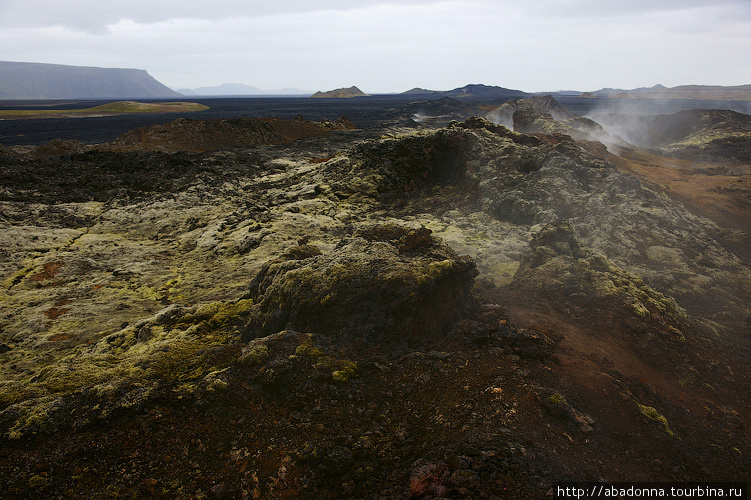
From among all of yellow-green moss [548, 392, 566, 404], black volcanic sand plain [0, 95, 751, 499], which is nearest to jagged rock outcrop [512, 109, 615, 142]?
black volcanic sand plain [0, 95, 751, 499]

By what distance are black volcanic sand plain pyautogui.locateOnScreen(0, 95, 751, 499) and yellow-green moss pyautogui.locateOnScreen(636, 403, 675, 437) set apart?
3 cm

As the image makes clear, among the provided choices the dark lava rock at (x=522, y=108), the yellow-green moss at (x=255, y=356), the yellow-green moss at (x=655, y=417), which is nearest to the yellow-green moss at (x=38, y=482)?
the yellow-green moss at (x=255, y=356)

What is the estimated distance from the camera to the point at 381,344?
891 centimetres

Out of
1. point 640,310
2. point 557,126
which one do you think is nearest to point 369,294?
point 640,310

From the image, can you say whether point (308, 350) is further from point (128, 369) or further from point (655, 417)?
point (655, 417)

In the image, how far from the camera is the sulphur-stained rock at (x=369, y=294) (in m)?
9.23

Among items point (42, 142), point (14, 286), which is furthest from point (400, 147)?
point (42, 142)

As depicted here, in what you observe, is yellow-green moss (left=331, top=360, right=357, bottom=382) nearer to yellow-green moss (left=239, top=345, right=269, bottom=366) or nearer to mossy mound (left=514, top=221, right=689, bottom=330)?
yellow-green moss (left=239, top=345, right=269, bottom=366)

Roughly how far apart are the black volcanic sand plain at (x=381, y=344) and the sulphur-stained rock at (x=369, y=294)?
0.19ft

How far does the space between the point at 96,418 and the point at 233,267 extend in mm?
9670

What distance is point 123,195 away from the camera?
2436 cm

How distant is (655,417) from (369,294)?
6.21 m

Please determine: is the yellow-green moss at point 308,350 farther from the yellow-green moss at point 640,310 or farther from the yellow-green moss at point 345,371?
the yellow-green moss at point 640,310

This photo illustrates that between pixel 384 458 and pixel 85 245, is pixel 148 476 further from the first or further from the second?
pixel 85 245
